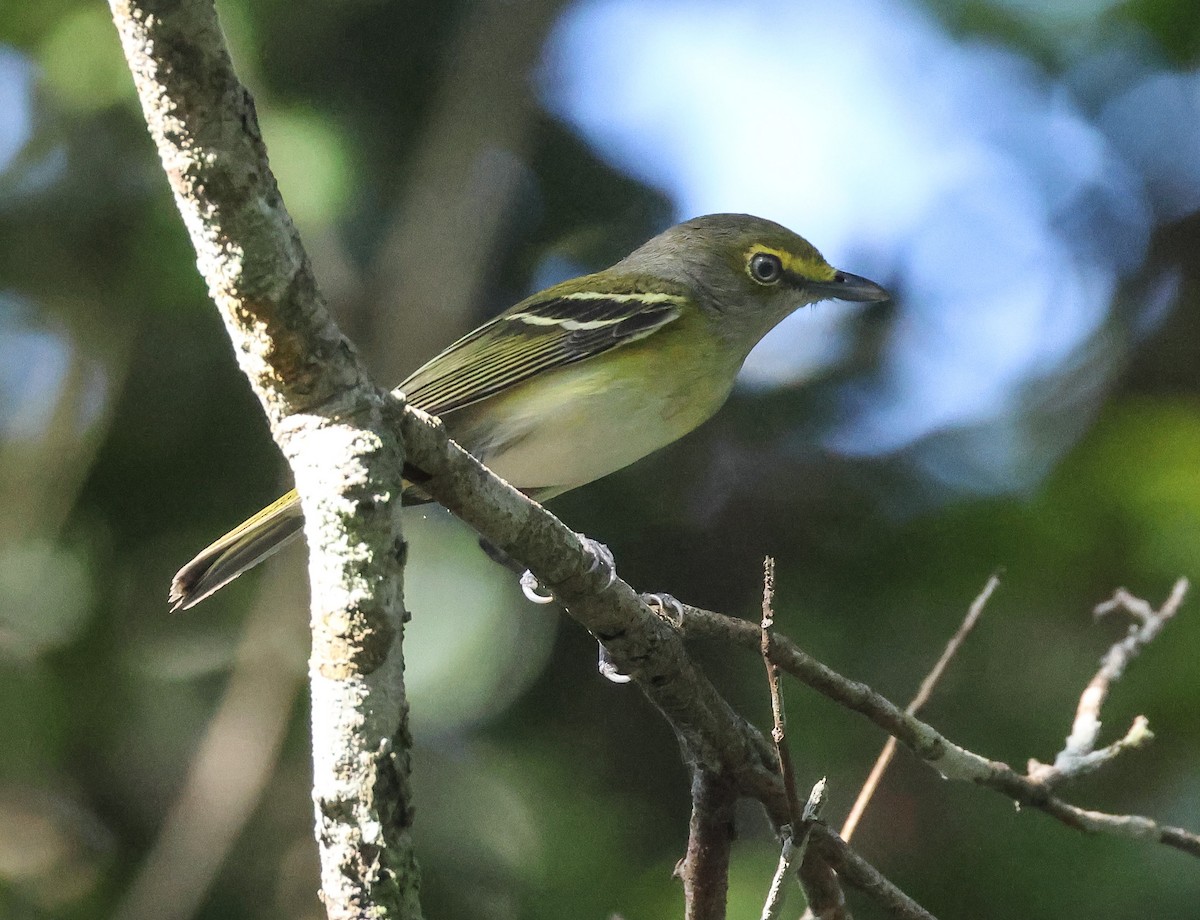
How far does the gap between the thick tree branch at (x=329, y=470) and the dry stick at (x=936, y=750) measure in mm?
973

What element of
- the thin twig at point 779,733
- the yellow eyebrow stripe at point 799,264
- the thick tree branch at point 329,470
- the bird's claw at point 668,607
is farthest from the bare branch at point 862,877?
the yellow eyebrow stripe at point 799,264

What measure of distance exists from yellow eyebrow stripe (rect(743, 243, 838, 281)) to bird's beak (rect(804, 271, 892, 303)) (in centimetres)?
3

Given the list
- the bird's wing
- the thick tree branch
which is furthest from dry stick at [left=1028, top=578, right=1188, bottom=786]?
the bird's wing

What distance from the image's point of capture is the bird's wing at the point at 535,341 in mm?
3965

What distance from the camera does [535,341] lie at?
4.23m

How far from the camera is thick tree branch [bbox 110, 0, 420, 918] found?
5.34ft

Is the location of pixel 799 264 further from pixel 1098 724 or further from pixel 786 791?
pixel 786 791

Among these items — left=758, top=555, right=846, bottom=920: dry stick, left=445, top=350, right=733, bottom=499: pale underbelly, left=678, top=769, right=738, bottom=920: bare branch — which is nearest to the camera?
left=758, top=555, right=846, bottom=920: dry stick

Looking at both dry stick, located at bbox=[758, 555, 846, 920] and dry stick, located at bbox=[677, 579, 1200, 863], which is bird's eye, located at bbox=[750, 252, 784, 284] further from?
dry stick, located at bbox=[758, 555, 846, 920]

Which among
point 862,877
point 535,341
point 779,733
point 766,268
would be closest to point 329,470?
point 779,733

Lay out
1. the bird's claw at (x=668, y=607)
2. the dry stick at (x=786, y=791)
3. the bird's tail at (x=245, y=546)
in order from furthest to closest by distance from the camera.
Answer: the bird's tail at (x=245, y=546)
the bird's claw at (x=668, y=607)
the dry stick at (x=786, y=791)

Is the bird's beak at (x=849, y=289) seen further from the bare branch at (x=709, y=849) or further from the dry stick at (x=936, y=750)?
the bare branch at (x=709, y=849)

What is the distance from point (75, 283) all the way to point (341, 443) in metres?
3.83

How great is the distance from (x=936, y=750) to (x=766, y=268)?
2.60 meters
